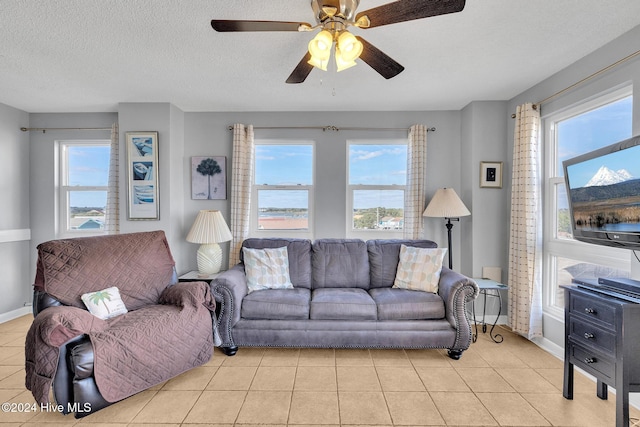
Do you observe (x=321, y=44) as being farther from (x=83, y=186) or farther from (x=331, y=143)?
(x=83, y=186)

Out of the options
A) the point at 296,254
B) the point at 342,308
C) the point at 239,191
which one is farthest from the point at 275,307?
the point at 239,191

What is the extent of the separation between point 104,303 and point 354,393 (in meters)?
1.93

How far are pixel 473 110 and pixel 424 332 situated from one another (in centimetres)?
243

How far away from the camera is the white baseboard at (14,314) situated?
10.9 feet

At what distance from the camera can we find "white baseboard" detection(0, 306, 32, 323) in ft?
10.9

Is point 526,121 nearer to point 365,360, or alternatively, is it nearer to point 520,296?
point 520,296

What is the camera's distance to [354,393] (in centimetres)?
203

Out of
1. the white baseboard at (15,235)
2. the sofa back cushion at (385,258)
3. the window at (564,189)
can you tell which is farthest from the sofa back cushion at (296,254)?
the white baseboard at (15,235)

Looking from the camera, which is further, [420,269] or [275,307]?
[420,269]

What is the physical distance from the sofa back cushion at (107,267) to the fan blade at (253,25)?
1.99 metres

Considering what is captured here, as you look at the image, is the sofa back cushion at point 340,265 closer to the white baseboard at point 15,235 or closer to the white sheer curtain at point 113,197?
the white sheer curtain at point 113,197

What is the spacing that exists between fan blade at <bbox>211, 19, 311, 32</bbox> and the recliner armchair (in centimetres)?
188

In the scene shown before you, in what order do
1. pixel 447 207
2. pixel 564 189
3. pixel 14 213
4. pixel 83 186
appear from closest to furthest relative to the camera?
pixel 564 189 < pixel 447 207 < pixel 14 213 < pixel 83 186

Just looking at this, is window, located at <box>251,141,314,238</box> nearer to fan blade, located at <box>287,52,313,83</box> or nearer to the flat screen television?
fan blade, located at <box>287,52,313,83</box>
